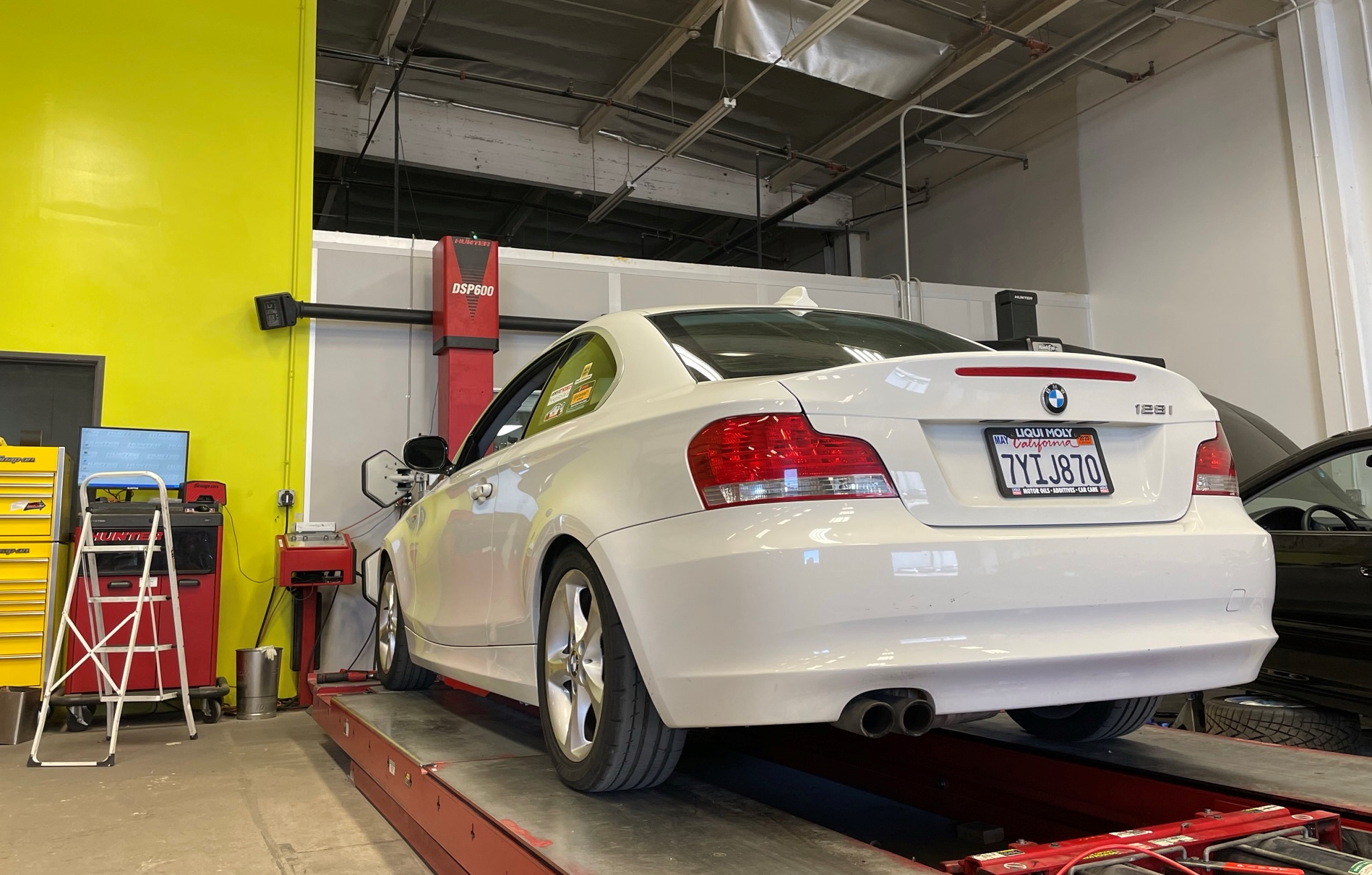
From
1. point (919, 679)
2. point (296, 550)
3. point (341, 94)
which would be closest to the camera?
point (919, 679)

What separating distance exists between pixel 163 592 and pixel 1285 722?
216 inches

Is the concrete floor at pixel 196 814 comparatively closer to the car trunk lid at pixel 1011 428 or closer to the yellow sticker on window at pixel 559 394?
the yellow sticker on window at pixel 559 394

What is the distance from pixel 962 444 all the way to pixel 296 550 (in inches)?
196

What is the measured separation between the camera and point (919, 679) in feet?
5.33

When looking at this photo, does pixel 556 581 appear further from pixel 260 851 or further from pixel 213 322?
pixel 213 322

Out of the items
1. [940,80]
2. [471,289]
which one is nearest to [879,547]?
[471,289]

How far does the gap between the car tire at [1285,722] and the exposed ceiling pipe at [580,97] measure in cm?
748

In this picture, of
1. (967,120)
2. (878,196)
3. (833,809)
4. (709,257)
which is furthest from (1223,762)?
(709,257)

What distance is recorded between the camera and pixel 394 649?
13.4ft

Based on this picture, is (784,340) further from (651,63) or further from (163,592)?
(651,63)

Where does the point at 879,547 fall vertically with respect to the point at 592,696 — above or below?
above

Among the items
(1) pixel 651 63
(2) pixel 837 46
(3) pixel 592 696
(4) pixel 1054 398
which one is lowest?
(3) pixel 592 696

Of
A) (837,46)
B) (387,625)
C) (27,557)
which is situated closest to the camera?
(387,625)

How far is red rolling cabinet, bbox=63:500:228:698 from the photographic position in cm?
528
